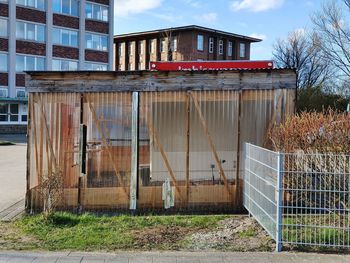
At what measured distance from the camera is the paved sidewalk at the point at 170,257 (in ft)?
19.8

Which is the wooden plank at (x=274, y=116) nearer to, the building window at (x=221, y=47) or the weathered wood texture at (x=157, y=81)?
the weathered wood texture at (x=157, y=81)

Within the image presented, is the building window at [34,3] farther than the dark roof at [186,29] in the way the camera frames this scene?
No

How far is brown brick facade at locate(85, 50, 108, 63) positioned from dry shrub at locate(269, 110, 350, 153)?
42.7 metres

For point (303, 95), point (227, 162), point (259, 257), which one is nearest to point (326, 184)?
point (259, 257)

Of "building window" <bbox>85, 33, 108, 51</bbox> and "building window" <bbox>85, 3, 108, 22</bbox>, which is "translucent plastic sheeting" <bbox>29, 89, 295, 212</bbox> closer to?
"building window" <bbox>85, 33, 108, 51</bbox>

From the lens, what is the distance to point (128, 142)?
958cm

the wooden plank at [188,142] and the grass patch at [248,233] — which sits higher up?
the wooden plank at [188,142]

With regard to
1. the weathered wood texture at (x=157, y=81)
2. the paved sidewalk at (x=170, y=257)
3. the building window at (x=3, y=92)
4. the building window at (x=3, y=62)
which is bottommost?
the paved sidewalk at (x=170, y=257)

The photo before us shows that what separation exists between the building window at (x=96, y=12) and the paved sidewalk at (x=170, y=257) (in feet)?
150

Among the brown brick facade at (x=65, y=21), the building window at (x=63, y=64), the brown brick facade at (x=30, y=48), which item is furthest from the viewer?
the brown brick facade at (x=65, y=21)

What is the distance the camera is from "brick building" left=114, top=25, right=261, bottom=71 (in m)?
64.8

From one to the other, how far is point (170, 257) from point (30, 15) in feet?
142

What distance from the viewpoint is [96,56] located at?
49844 mm

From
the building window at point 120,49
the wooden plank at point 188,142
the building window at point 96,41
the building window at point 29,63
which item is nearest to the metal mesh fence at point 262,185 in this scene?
the wooden plank at point 188,142
